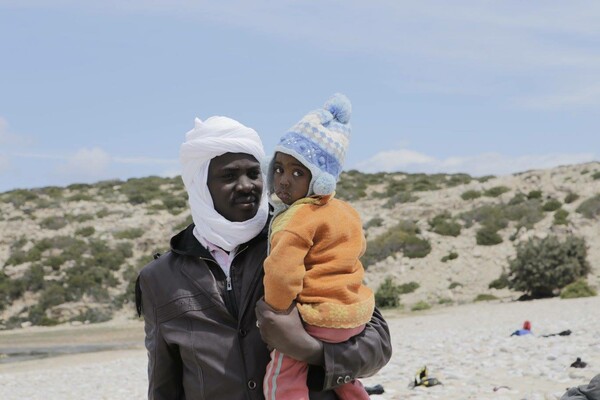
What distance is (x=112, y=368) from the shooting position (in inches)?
681

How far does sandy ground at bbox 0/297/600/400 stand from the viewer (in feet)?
30.4

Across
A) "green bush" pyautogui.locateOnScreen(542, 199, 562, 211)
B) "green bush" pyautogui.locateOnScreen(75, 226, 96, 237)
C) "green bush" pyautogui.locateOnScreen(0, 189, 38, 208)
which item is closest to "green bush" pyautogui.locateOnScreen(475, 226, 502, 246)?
"green bush" pyautogui.locateOnScreen(542, 199, 562, 211)

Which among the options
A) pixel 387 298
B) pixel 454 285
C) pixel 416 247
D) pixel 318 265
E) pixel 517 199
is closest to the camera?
pixel 318 265

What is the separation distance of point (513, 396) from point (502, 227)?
29.2m

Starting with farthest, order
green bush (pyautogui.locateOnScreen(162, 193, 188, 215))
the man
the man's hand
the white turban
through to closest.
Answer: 1. green bush (pyautogui.locateOnScreen(162, 193, 188, 215))
2. the white turban
3. the man
4. the man's hand

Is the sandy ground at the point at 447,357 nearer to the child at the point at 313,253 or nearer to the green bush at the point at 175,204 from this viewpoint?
the child at the point at 313,253

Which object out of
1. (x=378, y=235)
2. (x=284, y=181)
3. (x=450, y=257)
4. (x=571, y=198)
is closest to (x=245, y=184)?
(x=284, y=181)

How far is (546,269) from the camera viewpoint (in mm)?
26203

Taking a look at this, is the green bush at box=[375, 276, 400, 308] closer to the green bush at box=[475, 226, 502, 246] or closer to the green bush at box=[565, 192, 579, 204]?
the green bush at box=[475, 226, 502, 246]

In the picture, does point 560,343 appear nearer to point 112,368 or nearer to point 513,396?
point 513,396

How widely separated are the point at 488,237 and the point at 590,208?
466 cm

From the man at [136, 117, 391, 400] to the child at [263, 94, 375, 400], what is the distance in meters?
0.07

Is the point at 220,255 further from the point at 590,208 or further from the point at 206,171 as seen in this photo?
the point at 590,208

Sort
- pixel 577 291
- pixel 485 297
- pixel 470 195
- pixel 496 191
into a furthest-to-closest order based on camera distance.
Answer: pixel 496 191 → pixel 470 195 → pixel 485 297 → pixel 577 291
